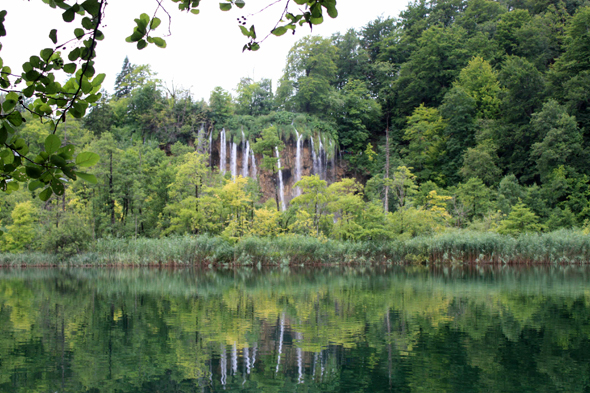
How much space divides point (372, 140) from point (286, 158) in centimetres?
1148

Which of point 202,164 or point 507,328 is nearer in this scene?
point 507,328

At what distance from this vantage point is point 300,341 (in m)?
7.30

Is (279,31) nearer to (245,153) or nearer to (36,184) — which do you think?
(36,184)

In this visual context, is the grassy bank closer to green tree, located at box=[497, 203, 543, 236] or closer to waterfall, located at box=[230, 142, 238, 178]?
green tree, located at box=[497, 203, 543, 236]

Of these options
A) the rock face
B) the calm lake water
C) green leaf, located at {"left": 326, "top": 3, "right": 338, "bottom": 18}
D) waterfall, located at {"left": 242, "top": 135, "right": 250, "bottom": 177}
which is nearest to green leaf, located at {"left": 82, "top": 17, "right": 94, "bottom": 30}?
green leaf, located at {"left": 326, "top": 3, "right": 338, "bottom": 18}

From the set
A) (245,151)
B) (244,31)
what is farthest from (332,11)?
(245,151)

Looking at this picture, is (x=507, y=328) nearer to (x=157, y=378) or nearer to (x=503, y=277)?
(x=157, y=378)

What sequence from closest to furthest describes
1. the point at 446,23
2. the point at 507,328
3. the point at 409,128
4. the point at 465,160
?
the point at 507,328
the point at 465,160
the point at 409,128
the point at 446,23

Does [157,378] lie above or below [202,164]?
below

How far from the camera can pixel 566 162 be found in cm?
3114

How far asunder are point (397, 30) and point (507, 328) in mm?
46832

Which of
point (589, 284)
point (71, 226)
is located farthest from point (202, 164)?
point (589, 284)

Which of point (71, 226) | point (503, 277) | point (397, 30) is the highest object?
point (397, 30)

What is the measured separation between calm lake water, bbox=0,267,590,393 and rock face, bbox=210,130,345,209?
2531 centimetres
